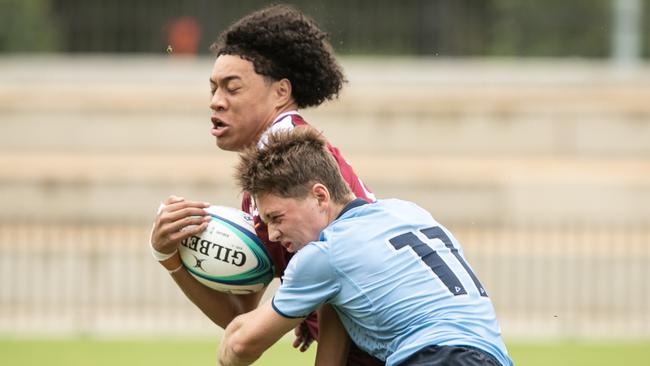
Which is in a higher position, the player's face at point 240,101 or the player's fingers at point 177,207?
the player's face at point 240,101

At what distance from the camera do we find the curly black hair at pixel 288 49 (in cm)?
569

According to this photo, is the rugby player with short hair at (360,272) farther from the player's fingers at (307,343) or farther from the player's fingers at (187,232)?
the player's fingers at (307,343)

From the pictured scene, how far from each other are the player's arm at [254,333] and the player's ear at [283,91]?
97 cm

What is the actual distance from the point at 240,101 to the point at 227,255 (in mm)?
637

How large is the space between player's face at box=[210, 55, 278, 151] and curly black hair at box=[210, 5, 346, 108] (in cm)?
4

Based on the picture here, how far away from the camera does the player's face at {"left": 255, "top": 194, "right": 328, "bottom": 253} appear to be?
4.97 meters

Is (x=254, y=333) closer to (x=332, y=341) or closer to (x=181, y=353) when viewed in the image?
(x=332, y=341)

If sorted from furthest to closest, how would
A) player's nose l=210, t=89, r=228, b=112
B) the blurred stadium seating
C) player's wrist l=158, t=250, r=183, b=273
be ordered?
the blurred stadium seating, player's nose l=210, t=89, r=228, b=112, player's wrist l=158, t=250, r=183, b=273

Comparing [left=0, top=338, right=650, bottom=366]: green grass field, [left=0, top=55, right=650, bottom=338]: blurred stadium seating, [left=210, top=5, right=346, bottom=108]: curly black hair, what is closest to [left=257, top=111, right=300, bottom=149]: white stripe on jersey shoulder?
[left=210, top=5, right=346, bottom=108]: curly black hair

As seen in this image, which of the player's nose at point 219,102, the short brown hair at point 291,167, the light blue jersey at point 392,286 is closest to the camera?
the light blue jersey at point 392,286

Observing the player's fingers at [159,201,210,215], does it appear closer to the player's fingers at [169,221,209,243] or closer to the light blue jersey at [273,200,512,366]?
the player's fingers at [169,221,209,243]

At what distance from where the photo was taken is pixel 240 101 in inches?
222

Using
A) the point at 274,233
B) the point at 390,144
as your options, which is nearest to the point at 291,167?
the point at 274,233

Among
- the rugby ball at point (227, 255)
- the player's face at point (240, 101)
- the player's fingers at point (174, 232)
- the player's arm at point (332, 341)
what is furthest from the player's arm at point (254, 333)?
the player's face at point (240, 101)
